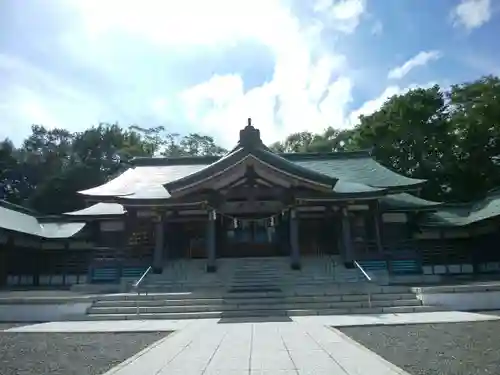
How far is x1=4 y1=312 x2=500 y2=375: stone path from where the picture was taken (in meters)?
6.06

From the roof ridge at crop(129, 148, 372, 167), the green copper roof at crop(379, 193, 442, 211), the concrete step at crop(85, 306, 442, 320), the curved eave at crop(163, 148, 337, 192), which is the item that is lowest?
the concrete step at crop(85, 306, 442, 320)

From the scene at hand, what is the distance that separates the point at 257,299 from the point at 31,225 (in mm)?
14711

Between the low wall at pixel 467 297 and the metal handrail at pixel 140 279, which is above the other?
the metal handrail at pixel 140 279

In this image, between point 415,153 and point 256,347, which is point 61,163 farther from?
point 256,347

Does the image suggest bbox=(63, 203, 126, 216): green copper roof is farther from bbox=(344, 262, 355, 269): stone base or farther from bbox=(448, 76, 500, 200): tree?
bbox=(448, 76, 500, 200): tree

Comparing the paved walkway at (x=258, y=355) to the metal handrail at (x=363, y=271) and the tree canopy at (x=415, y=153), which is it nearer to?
the metal handrail at (x=363, y=271)

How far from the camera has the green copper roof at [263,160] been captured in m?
18.0

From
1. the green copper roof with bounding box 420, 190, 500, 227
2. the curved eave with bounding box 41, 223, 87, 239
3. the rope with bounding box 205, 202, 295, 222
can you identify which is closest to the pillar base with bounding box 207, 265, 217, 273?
the rope with bounding box 205, 202, 295, 222

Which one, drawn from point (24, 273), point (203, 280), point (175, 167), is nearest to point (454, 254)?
point (203, 280)

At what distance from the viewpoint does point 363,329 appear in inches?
379

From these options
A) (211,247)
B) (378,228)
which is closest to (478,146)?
(378,228)

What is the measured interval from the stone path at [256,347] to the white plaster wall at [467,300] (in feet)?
2.90

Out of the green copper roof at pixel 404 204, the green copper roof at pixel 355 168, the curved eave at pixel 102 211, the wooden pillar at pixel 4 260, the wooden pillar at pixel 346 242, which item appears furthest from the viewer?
the green copper roof at pixel 355 168

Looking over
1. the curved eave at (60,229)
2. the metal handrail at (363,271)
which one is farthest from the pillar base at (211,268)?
the curved eave at (60,229)
